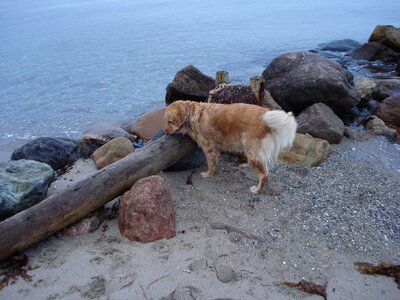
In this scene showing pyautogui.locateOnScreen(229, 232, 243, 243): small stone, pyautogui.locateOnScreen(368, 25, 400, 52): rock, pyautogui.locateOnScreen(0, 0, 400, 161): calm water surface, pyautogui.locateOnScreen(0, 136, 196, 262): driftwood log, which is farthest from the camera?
pyautogui.locateOnScreen(368, 25, 400, 52): rock

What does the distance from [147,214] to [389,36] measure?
14279 millimetres

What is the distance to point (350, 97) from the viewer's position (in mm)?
7691

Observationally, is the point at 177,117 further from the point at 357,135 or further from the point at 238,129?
the point at 357,135

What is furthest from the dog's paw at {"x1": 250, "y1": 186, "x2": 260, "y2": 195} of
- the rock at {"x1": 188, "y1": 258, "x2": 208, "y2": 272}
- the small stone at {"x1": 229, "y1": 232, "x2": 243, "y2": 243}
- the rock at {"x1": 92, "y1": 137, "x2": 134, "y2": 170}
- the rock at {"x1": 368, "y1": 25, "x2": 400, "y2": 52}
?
the rock at {"x1": 368, "y1": 25, "x2": 400, "y2": 52}

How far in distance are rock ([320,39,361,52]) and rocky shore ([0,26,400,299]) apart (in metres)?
10.6

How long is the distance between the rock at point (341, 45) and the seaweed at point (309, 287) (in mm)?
14961

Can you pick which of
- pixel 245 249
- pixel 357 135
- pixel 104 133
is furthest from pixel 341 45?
pixel 245 249

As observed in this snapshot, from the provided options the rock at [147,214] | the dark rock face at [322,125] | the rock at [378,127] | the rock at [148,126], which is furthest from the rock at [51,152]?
the rock at [378,127]

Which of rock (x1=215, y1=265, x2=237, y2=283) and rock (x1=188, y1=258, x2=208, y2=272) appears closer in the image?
rock (x1=215, y1=265, x2=237, y2=283)

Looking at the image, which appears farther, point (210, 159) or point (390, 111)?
point (390, 111)

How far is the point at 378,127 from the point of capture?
7320 millimetres

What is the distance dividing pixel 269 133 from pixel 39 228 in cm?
297

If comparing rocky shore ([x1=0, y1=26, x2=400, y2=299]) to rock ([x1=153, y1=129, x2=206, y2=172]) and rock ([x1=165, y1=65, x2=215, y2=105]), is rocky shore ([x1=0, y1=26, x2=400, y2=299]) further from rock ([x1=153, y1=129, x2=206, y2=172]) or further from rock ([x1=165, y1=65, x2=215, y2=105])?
rock ([x1=165, y1=65, x2=215, y2=105])

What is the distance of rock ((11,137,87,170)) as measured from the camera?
6.49 metres
